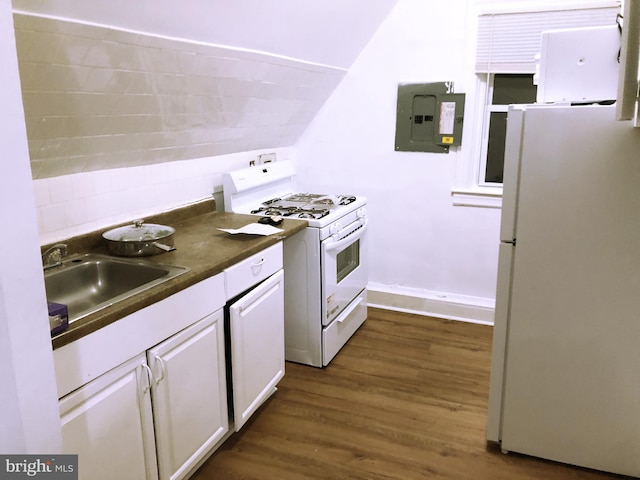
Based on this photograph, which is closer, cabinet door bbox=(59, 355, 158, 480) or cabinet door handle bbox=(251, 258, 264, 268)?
cabinet door bbox=(59, 355, 158, 480)

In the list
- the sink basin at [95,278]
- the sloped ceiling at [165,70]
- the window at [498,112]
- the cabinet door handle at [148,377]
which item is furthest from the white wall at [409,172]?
the cabinet door handle at [148,377]

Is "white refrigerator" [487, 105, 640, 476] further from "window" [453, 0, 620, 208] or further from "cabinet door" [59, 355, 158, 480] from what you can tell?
"cabinet door" [59, 355, 158, 480]

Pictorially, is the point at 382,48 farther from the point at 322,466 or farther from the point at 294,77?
the point at 322,466

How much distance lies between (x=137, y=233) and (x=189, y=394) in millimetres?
770

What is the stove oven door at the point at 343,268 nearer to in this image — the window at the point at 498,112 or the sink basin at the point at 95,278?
the window at the point at 498,112

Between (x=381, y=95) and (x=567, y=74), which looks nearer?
(x=567, y=74)

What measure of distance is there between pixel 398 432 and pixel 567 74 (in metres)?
1.80

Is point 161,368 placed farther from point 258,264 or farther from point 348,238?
point 348,238

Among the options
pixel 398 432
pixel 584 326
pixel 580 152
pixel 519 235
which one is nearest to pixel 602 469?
pixel 584 326

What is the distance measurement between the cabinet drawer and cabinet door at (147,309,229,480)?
141 millimetres

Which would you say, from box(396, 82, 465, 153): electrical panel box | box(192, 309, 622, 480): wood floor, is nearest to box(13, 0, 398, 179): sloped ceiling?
box(396, 82, 465, 153): electrical panel box

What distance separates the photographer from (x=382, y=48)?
3707mm

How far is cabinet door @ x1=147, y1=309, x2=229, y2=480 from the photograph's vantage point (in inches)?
75.2
